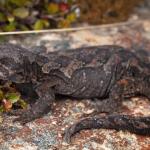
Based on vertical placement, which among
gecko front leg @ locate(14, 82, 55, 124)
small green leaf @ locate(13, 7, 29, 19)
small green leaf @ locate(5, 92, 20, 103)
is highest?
small green leaf @ locate(13, 7, 29, 19)

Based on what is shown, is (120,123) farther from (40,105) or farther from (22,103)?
(22,103)

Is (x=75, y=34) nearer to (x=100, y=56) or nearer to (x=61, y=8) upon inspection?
(x=61, y=8)

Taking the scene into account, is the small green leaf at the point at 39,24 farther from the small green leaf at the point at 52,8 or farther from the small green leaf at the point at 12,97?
the small green leaf at the point at 12,97

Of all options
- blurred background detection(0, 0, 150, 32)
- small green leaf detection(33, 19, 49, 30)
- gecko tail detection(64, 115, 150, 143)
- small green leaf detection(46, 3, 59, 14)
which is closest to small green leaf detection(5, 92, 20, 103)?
gecko tail detection(64, 115, 150, 143)

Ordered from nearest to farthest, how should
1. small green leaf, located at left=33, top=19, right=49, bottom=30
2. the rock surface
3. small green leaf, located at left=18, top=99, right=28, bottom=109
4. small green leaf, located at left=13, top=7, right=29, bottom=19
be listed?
the rock surface, small green leaf, located at left=18, top=99, right=28, bottom=109, small green leaf, located at left=13, top=7, right=29, bottom=19, small green leaf, located at left=33, top=19, right=49, bottom=30

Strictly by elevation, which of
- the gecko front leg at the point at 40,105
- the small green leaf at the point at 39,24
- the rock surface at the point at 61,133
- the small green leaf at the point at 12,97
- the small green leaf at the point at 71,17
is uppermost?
the small green leaf at the point at 71,17

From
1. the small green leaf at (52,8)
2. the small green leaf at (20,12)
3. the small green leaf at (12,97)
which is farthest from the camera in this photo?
the small green leaf at (52,8)

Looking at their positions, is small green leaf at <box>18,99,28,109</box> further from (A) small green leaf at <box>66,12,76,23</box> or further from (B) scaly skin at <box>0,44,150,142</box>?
(A) small green leaf at <box>66,12,76,23</box>

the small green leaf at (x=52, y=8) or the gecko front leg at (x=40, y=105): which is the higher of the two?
the small green leaf at (x=52, y=8)

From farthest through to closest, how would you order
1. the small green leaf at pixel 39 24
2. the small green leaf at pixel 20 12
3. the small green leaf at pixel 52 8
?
the small green leaf at pixel 52 8 → the small green leaf at pixel 39 24 → the small green leaf at pixel 20 12

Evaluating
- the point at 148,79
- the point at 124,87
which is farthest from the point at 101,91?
the point at 148,79

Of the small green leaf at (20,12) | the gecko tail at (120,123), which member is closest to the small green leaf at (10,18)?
the small green leaf at (20,12)

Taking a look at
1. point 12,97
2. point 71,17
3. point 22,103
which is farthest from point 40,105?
point 71,17

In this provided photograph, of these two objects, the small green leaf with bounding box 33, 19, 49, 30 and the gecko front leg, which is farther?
the small green leaf with bounding box 33, 19, 49, 30
